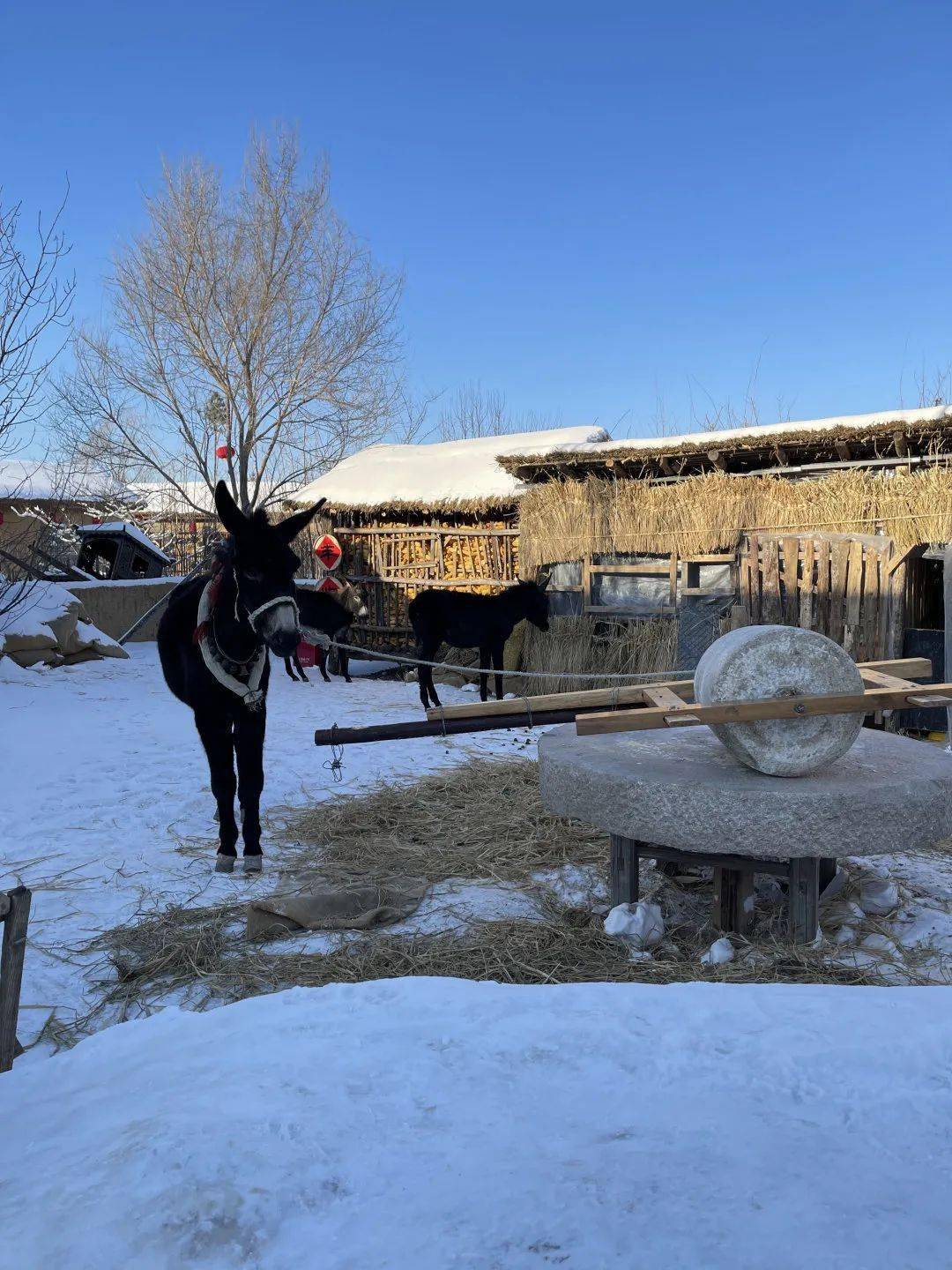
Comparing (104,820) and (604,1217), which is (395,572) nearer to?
(104,820)

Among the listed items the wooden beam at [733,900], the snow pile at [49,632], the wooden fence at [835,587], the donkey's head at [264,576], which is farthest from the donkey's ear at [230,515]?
the snow pile at [49,632]

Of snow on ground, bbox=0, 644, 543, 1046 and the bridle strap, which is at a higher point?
the bridle strap

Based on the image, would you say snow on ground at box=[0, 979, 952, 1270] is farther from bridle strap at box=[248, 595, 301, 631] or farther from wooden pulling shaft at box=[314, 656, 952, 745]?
bridle strap at box=[248, 595, 301, 631]

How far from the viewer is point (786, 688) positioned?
377 cm

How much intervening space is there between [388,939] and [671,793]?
4.65 ft

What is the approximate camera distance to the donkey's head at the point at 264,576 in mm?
4699

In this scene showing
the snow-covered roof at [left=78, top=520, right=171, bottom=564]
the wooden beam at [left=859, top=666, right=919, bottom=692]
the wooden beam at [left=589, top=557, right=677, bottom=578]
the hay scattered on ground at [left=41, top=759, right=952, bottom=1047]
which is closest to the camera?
the hay scattered on ground at [left=41, top=759, right=952, bottom=1047]

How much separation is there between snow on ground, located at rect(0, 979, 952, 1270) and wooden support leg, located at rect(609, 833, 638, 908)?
5.23 feet

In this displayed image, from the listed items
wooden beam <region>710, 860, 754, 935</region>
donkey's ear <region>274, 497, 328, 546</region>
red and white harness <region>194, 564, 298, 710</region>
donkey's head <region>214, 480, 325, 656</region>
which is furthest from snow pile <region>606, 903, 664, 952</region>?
donkey's ear <region>274, 497, 328, 546</region>

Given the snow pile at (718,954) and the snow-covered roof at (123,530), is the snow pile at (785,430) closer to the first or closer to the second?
the snow pile at (718,954)

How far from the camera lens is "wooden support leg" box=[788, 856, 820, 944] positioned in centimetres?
383

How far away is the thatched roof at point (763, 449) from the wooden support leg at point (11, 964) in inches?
374

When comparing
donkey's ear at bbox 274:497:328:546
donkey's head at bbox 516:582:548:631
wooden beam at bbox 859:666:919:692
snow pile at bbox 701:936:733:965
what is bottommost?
snow pile at bbox 701:936:733:965

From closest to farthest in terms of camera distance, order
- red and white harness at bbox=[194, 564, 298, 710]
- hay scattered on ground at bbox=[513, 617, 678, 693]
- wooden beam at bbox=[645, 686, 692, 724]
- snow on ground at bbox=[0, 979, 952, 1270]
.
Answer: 1. snow on ground at bbox=[0, 979, 952, 1270]
2. wooden beam at bbox=[645, 686, 692, 724]
3. red and white harness at bbox=[194, 564, 298, 710]
4. hay scattered on ground at bbox=[513, 617, 678, 693]
